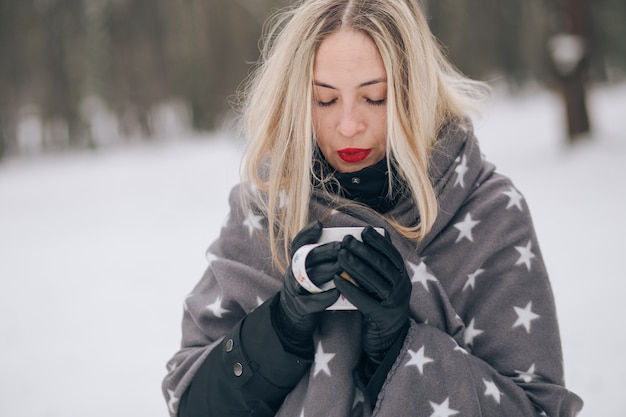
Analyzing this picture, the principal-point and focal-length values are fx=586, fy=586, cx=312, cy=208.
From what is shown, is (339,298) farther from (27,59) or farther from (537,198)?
(27,59)

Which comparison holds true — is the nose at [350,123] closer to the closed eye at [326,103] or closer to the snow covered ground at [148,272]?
the closed eye at [326,103]

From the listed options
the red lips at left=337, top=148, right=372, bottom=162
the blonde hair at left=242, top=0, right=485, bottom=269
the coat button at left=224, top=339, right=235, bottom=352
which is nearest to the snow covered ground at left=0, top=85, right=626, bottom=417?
the blonde hair at left=242, top=0, right=485, bottom=269

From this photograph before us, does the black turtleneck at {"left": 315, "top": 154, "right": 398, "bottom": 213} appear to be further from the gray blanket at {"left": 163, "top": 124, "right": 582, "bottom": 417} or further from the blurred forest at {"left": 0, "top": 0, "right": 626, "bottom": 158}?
the blurred forest at {"left": 0, "top": 0, "right": 626, "bottom": 158}

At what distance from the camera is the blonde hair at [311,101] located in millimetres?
1545

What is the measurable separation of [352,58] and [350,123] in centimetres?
17

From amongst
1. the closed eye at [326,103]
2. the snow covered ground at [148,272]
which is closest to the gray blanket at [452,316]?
the closed eye at [326,103]

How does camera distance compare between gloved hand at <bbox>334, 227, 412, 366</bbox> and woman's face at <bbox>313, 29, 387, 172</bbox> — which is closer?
gloved hand at <bbox>334, 227, 412, 366</bbox>

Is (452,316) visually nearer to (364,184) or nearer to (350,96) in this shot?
(364,184)

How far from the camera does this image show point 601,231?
17.6ft

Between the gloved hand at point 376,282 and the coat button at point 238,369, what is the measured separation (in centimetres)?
36

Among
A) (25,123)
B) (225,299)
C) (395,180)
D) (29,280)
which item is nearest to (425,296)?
(395,180)

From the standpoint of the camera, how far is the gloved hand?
1.33 meters

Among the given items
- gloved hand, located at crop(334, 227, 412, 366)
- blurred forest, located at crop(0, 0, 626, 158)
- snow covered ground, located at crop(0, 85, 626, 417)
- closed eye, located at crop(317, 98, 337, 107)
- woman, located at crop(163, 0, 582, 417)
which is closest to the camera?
gloved hand, located at crop(334, 227, 412, 366)

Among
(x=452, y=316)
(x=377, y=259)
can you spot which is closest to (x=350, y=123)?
(x=377, y=259)
